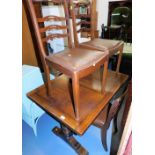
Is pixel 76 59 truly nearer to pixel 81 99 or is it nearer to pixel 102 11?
pixel 81 99

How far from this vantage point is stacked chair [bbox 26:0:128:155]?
0.95m

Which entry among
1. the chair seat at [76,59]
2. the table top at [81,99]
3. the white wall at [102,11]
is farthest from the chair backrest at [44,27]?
the white wall at [102,11]

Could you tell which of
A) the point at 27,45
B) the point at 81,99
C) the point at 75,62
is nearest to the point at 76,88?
the point at 75,62

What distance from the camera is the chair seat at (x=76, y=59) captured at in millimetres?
927

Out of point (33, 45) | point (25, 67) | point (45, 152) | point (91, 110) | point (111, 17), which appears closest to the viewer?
point (91, 110)

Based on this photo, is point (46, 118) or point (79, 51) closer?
point (79, 51)

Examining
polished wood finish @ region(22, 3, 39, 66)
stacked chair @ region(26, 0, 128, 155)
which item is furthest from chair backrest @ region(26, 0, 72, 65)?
polished wood finish @ region(22, 3, 39, 66)

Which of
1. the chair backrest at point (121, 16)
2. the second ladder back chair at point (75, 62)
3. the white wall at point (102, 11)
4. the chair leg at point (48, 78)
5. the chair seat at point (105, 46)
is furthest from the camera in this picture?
the white wall at point (102, 11)

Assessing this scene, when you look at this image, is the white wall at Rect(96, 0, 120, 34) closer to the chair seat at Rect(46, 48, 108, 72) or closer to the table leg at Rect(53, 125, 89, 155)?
the chair seat at Rect(46, 48, 108, 72)

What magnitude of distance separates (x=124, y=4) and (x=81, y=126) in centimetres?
341

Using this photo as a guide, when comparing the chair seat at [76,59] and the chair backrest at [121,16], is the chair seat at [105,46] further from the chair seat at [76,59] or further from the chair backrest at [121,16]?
the chair backrest at [121,16]
